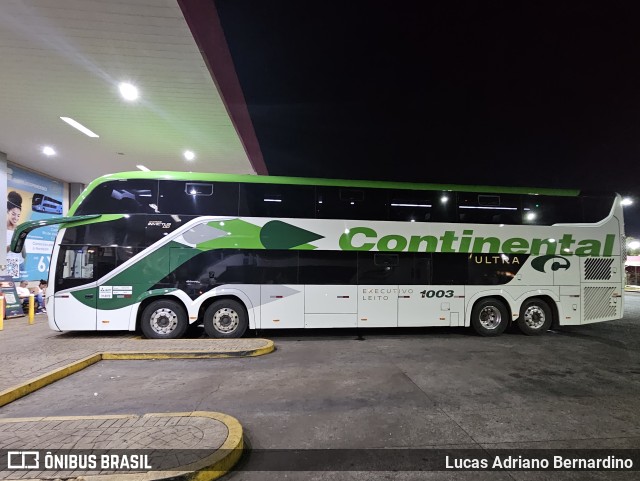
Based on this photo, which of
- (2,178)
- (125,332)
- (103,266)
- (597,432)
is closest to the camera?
(597,432)

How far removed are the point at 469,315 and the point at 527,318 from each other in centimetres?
188

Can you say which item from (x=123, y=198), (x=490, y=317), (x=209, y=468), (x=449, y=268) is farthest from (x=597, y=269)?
(x=123, y=198)

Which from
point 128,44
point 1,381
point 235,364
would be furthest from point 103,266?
point 128,44

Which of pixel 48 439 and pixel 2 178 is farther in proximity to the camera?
pixel 2 178

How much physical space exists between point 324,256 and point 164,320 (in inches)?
171

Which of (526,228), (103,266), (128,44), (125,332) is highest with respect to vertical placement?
(128,44)

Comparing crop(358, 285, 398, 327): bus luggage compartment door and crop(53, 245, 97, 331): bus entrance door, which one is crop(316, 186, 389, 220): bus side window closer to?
crop(358, 285, 398, 327): bus luggage compartment door

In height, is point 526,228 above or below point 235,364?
above

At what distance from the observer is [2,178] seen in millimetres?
12844

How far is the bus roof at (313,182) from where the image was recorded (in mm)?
8242

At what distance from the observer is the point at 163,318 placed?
8273mm

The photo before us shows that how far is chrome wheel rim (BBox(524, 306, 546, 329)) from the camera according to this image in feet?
31.4

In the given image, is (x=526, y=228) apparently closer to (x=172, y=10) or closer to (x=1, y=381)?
(x=172, y=10)

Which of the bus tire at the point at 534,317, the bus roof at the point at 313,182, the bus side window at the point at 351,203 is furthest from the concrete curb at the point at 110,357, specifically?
the bus tire at the point at 534,317
